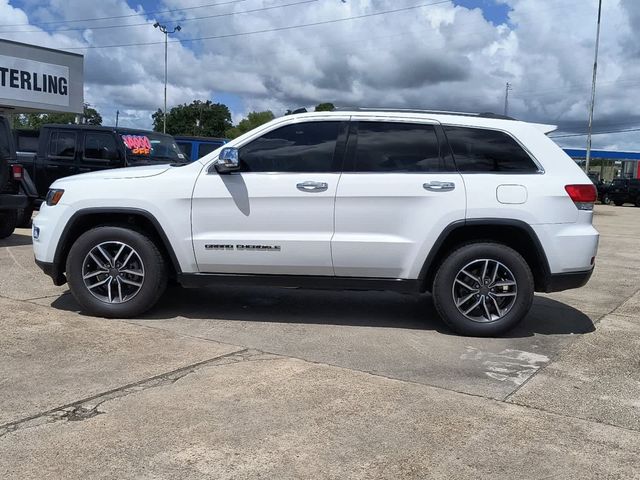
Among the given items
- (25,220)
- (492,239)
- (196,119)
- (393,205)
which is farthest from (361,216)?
(196,119)

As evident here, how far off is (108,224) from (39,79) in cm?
2031

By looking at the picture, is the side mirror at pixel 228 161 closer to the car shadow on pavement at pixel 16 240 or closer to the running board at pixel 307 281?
the running board at pixel 307 281

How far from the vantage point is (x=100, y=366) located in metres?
4.32

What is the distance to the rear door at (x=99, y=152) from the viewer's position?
37.5 feet

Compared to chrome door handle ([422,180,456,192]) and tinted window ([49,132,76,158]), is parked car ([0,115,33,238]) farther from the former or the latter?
chrome door handle ([422,180,456,192])

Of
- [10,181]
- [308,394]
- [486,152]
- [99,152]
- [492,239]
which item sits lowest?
[308,394]

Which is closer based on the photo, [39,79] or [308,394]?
[308,394]

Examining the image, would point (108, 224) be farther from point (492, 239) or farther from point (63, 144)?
point (63, 144)

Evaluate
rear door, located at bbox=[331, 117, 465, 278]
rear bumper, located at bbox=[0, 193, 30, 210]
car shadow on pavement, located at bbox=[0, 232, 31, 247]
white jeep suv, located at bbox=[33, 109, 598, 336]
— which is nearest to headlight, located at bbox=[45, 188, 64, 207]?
white jeep suv, located at bbox=[33, 109, 598, 336]

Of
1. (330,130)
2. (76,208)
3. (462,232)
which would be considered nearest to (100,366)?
(76,208)

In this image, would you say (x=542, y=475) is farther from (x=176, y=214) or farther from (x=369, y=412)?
(x=176, y=214)

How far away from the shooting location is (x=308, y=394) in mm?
3934

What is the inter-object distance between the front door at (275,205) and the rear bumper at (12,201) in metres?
5.07

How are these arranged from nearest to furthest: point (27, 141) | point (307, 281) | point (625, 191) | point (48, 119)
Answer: point (307, 281)
point (27, 141)
point (625, 191)
point (48, 119)
